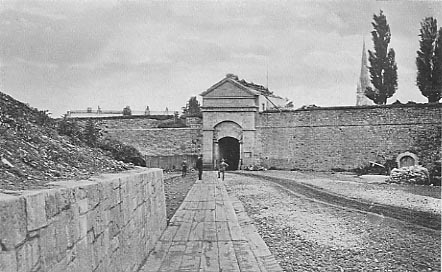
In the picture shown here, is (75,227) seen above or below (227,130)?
below

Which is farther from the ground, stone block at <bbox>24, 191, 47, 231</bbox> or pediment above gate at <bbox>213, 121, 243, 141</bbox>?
pediment above gate at <bbox>213, 121, 243, 141</bbox>

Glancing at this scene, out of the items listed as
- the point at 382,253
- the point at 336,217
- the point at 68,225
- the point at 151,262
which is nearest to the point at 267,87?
the point at 336,217

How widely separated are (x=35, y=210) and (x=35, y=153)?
153cm

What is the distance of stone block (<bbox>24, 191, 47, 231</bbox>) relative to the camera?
197 cm

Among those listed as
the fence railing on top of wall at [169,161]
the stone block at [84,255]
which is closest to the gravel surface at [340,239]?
the stone block at [84,255]

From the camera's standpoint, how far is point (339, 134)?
2300 cm

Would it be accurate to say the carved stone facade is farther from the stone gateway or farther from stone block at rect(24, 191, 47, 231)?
stone block at rect(24, 191, 47, 231)

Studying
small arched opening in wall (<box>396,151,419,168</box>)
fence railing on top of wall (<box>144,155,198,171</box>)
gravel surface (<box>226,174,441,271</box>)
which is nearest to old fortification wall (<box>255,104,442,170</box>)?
small arched opening in wall (<box>396,151,419,168</box>)

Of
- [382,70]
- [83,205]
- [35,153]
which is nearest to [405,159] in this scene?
[382,70]

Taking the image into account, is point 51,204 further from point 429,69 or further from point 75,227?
point 429,69

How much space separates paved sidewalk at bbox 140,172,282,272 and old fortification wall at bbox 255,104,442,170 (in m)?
14.5

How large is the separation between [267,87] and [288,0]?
26.9 m

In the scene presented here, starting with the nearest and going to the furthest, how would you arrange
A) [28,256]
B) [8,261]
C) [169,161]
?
[8,261] → [28,256] → [169,161]

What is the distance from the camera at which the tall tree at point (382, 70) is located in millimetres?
24922
